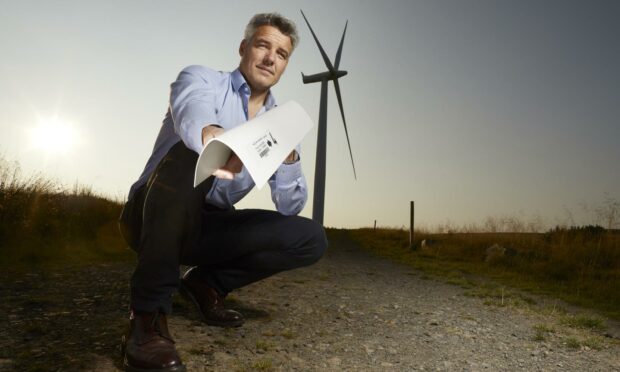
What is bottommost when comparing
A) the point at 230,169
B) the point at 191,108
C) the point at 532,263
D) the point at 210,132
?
the point at 532,263

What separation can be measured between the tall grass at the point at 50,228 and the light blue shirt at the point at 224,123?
106 inches

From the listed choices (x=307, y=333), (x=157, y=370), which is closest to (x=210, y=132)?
(x=157, y=370)

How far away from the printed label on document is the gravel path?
91 cm

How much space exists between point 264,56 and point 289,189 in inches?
27.6

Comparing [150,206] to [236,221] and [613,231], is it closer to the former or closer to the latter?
[236,221]

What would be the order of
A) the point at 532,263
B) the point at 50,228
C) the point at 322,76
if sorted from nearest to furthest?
1. the point at 50,228
2. the point at 532,263
3. the point at 322,76

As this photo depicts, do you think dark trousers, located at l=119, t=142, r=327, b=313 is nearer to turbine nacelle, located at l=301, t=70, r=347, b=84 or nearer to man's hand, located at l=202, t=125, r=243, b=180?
man's hand, located at l=202, t=125, r=243, b=180

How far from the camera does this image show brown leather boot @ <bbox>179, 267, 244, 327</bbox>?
225 cm

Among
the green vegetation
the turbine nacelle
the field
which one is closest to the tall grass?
the field

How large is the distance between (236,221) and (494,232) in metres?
8.90

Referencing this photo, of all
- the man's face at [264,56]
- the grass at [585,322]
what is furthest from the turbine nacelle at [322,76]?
the man's face at [264,56]

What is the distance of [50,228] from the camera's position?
495cm

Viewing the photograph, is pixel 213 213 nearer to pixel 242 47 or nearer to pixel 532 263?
pixel 242 47

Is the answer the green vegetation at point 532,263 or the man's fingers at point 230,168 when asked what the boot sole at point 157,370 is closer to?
the man's fingers at point 230,168
